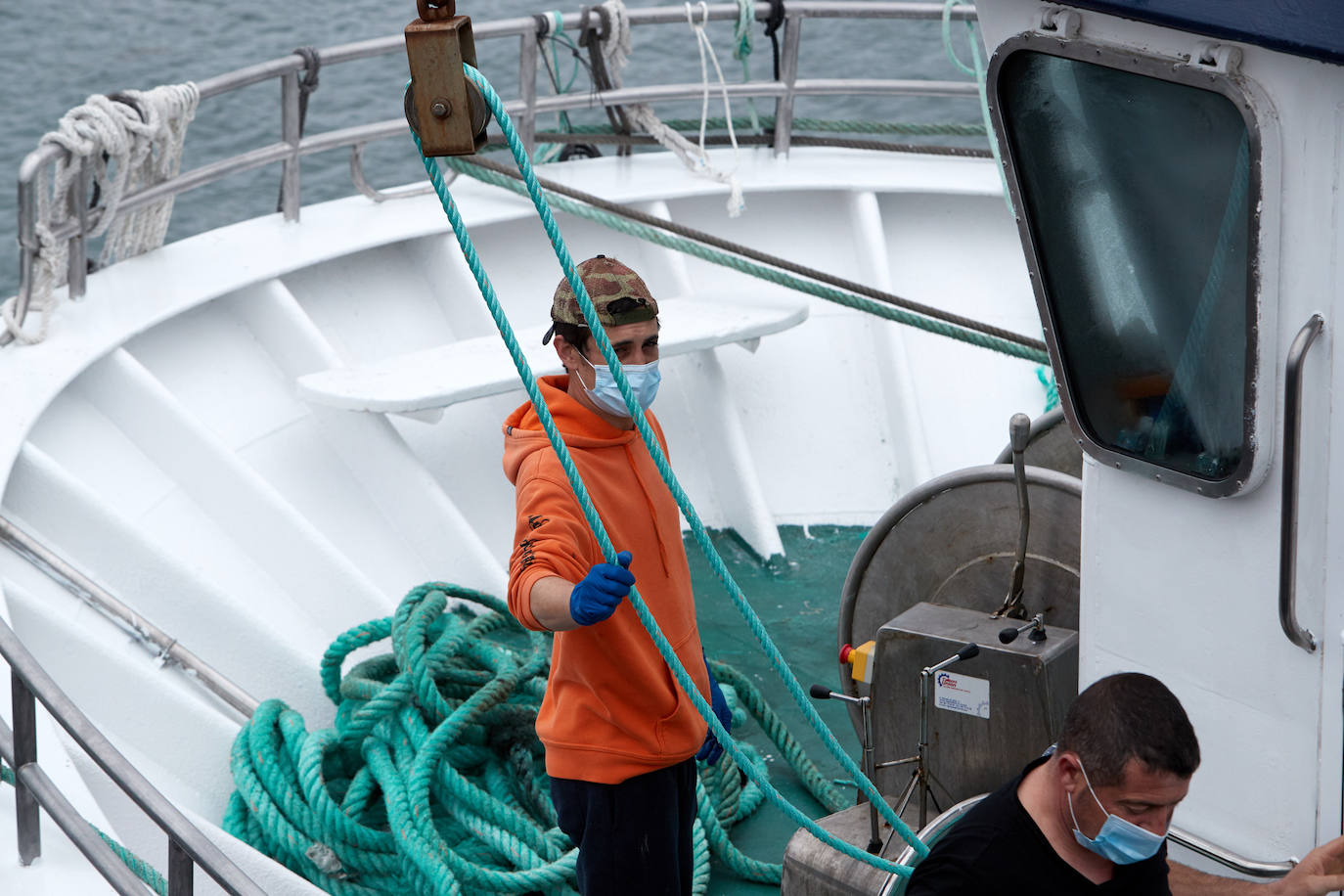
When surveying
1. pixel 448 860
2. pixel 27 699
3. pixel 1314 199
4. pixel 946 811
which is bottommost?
pixel 448 860

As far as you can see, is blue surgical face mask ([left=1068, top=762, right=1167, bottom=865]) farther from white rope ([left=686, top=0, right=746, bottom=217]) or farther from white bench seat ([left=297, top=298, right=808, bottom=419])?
white rope ([left=686, top=0, right=746, bottom=217])

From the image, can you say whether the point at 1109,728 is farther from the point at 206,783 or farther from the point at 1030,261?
the point at 206,783

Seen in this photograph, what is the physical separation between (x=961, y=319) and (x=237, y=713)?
2.30 meters

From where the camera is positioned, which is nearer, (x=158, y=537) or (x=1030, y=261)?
(x=1030, y=261)

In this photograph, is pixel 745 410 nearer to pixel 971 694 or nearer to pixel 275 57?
pixel 971 694

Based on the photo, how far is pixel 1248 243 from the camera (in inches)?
82.1

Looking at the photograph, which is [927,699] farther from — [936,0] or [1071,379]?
[936,0]

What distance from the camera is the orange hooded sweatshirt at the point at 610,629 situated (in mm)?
2375

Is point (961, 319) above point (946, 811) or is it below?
above

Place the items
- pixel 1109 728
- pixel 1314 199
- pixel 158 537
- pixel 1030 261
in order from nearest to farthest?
pixel 1109 728
pixel 1314 199
pixel 1030 261
pixel 158 537

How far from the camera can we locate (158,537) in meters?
4.21

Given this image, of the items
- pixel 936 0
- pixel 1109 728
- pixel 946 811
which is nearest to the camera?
pixel 1109 728

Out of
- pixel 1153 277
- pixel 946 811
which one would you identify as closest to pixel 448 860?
pixel 946 811

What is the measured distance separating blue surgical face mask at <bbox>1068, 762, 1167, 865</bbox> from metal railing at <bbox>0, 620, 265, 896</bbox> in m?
1.11
